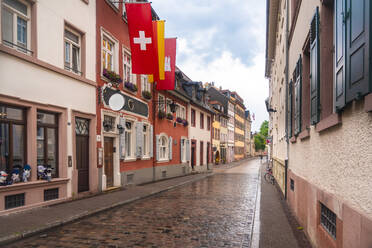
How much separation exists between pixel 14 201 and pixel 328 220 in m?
7.66

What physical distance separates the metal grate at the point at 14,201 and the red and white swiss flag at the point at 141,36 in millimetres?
6193

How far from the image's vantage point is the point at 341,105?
3.48 metres

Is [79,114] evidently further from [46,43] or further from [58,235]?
[58,235]

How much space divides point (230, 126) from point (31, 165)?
168 feet

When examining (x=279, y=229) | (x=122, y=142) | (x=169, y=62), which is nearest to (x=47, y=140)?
(x=122, y=142)

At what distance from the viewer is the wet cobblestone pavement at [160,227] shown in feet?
20.6

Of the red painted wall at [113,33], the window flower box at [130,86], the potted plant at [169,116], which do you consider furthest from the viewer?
the potted plant at [169,116]

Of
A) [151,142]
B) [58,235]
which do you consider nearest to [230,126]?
[151,142]

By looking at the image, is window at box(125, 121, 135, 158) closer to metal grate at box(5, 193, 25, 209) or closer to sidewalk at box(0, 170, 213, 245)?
sidewalk at box(0, 170, 213, 245)

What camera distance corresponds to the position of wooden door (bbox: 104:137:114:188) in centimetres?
1355

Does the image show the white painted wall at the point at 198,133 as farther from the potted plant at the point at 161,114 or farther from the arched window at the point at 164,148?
the potted plant at the point at 161,114

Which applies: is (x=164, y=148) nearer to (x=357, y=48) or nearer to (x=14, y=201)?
(x=14, y=201)

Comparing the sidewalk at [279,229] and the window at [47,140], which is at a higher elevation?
the window at [47,140]

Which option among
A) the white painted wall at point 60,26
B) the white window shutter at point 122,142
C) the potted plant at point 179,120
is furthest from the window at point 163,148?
the white painted wall at point 60,26
